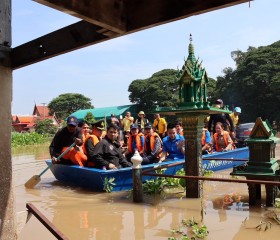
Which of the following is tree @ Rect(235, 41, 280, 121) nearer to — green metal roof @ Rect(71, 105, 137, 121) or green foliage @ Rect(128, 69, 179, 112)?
green foliage @ Rect(128, 69, 179, 112)

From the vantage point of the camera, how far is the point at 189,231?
5.00m

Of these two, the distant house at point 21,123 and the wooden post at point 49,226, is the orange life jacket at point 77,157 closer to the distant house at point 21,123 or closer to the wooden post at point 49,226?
the wooden post at point 49,226

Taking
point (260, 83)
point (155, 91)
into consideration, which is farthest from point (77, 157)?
point (155, 91)

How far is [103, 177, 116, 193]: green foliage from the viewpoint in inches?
295

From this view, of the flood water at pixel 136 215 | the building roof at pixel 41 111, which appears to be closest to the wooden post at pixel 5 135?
the flood water at pixel 136 215

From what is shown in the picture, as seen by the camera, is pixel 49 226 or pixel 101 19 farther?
pixel 101 19

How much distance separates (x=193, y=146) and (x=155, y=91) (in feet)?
117

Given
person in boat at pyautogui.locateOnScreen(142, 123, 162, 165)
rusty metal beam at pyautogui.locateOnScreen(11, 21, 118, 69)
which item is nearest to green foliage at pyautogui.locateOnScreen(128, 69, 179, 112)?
person in boat at pyautogui.locateOnScreen(142, 123, 162, 165)

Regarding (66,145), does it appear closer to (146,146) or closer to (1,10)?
(146,146)

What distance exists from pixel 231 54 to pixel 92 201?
35327 millimetres

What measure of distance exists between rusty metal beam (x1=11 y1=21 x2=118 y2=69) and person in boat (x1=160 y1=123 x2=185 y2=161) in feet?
19.3

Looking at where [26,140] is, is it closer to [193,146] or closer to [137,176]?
[137,176]

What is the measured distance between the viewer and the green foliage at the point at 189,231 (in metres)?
4.66

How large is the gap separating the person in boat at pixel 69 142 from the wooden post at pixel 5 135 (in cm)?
500
